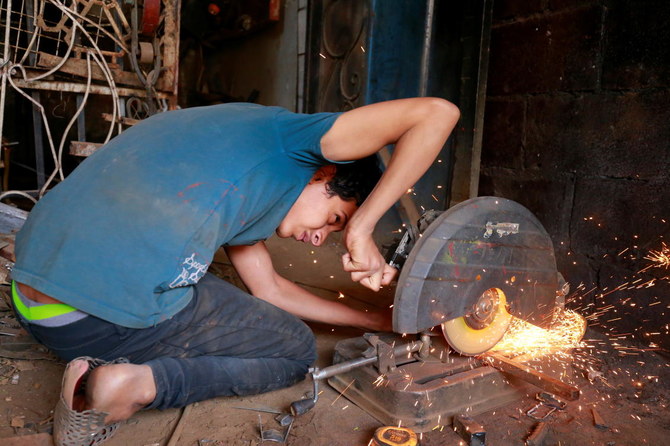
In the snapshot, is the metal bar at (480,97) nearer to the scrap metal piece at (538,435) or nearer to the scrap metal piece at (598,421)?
the scrap metal piece at (598,421)

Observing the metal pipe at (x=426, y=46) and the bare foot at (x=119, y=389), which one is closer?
the bare foot at (x=119, y=389)

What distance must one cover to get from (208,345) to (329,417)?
0.53 m

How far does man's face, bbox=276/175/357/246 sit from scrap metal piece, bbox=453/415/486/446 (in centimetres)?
85

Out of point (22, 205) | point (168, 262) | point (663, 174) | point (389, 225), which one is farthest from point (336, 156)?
point (22, 205)

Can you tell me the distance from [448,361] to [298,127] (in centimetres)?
109

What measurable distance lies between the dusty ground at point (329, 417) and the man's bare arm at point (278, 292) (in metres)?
0.22

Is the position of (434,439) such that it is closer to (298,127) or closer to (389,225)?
(298,127)

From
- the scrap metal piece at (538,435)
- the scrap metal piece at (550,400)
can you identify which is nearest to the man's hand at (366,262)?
the scrap metal piece at (538,435)

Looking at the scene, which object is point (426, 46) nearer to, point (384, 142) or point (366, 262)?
point (384, 142)

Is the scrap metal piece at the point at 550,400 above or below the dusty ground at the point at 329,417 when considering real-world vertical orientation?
above

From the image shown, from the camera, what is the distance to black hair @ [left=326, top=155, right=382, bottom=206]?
2.05 m

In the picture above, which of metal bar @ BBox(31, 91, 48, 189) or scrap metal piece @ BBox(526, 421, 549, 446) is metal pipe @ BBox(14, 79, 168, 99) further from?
scrap metal piece @ BBox(526, 421, 549, 446)

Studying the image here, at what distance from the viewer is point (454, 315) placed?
1.95 meters

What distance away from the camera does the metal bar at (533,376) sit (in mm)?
1920
